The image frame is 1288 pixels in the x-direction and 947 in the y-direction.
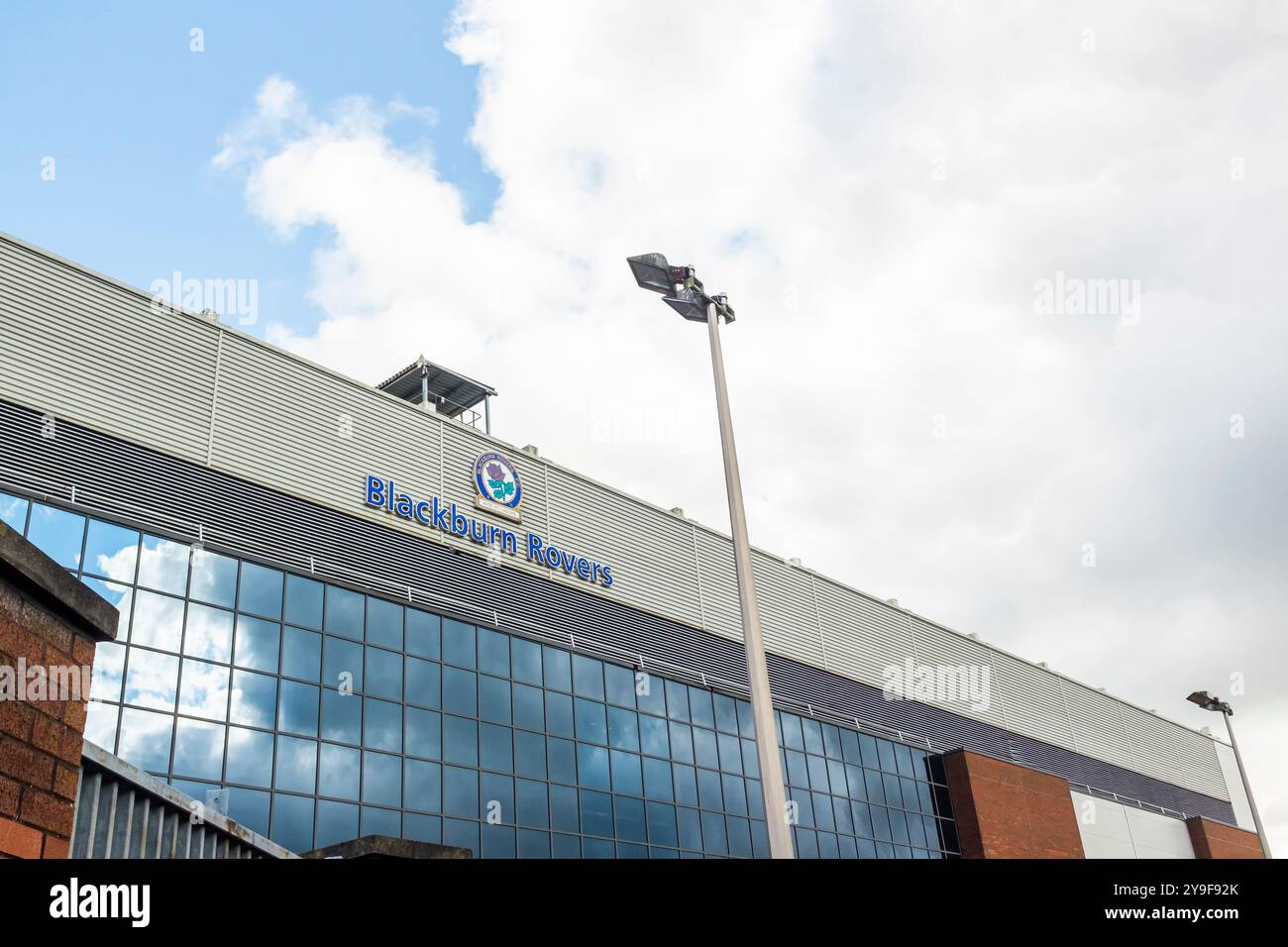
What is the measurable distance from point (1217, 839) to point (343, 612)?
1768 inches

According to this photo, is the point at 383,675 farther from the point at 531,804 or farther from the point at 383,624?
the point at 531,804

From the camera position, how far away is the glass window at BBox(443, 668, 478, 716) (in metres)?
28.1

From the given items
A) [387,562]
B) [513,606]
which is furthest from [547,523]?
[387,562]

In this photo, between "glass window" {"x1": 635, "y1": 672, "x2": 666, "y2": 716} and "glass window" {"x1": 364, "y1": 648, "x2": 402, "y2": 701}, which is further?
"glass window" {"x1": 635, "y1": 672, "x2": 666, "y2": 716}

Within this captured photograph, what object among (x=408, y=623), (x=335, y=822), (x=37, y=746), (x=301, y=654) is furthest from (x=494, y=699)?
(x=37, y=746)

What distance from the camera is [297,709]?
982 inches

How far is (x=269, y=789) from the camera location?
23.7 m

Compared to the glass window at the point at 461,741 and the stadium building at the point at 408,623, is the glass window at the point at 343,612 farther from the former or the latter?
the glass window at the point at 461,741

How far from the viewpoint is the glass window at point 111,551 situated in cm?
2295

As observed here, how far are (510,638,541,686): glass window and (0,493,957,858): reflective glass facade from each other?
6cm

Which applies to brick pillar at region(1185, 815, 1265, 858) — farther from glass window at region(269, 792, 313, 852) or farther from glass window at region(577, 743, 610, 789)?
glass window at region(269, 792, 313, 852)

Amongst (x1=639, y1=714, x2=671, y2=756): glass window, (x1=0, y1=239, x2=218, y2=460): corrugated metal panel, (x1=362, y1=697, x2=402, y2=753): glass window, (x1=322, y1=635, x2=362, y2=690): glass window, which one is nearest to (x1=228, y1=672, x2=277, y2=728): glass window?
(x1=322, y1=635, x2=362, y2=690): glass window

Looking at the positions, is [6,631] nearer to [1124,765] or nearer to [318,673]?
[318,673]
